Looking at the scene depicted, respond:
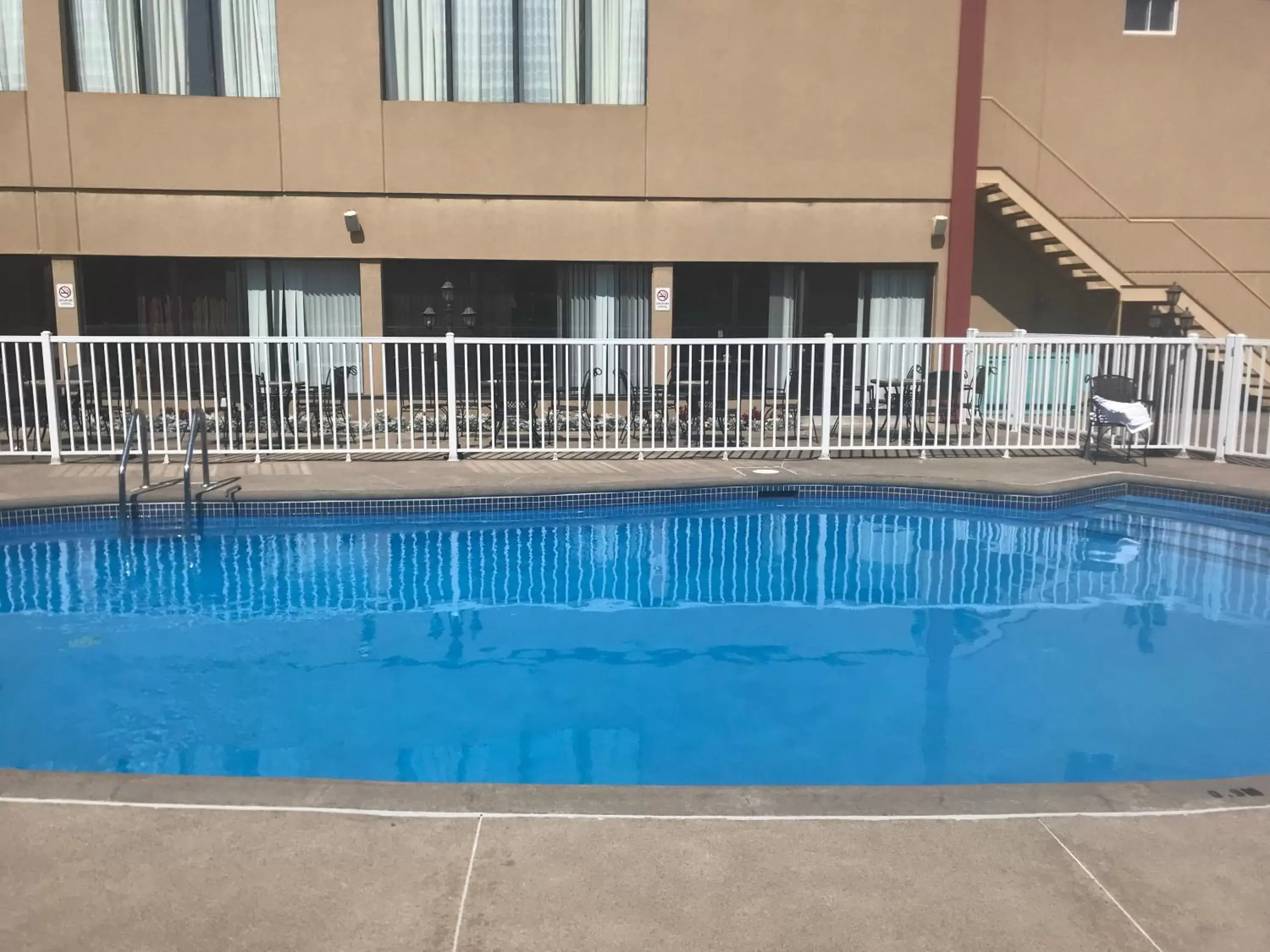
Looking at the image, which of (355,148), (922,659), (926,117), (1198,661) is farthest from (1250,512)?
(355,148)

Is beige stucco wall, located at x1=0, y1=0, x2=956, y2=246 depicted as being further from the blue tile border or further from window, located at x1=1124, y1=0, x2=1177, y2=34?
the blue tile border

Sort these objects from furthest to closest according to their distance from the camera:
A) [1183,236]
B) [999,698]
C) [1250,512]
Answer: [1183,236]
[1250,512]
[999,698]

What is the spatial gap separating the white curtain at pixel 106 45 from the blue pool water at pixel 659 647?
21.9ft

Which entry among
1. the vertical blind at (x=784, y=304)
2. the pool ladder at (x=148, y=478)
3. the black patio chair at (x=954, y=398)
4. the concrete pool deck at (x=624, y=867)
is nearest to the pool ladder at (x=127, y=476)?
the pool ladder at (x=148, y=478)

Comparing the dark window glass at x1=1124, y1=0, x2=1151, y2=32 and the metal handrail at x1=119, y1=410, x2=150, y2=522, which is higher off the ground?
the dark window glass at x1=1124, y1=0, x2=1151, y2=32

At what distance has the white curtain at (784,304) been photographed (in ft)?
44.8

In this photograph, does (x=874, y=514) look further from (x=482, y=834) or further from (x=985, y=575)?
(x=482, y=834)

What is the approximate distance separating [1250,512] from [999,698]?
5.15 meters

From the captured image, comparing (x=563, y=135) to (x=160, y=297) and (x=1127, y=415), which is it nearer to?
(x=160, y=297)

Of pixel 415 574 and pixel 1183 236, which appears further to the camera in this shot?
pixel 1183 236

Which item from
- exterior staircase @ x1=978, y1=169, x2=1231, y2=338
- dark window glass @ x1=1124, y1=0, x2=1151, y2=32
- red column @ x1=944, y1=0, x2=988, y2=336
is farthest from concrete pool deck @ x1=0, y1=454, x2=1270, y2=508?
dark window glass @ x1=1124, y1=0, x2=1151, y2=32

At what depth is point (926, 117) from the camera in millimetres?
13219

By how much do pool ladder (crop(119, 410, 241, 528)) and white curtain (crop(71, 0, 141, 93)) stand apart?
219 inches

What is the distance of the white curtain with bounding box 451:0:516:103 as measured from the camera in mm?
12789
